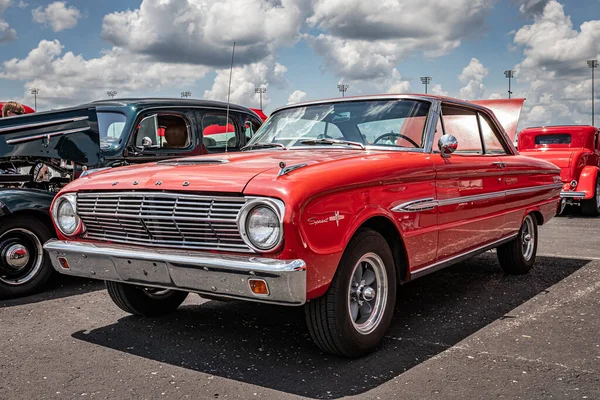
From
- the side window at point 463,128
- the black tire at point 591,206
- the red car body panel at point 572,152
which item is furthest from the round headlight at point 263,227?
the black tire at point 591,206

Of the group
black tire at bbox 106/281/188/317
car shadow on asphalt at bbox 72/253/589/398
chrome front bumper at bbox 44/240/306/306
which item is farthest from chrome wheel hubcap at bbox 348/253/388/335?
black tire at bbox 106/281/188/317

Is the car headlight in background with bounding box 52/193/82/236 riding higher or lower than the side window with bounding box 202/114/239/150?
lower

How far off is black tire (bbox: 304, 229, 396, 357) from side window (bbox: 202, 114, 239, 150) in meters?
3.97

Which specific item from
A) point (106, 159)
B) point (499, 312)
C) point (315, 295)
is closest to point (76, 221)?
point (315, 295)

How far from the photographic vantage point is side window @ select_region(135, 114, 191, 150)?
22.6ft

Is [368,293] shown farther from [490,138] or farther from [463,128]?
[490,138]

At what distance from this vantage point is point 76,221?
3998 millimetres

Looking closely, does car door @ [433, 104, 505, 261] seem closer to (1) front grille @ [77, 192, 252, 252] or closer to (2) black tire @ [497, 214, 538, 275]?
(2) black tire @ [497, 214, 538, 275]

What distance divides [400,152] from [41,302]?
324 cm

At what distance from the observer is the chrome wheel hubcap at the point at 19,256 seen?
5.30 meters

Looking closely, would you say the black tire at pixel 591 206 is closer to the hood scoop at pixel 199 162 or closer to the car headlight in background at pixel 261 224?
the hood scoop at pixel 199 162

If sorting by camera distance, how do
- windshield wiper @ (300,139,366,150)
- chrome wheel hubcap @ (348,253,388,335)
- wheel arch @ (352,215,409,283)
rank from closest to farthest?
1. chrome wheel hubcap @ (348,253,388,335)
2. wheel arch @ (352,215,409,283)
3. windshield wiper @ (300,139,366,150)

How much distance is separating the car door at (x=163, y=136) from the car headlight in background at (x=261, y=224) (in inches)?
152

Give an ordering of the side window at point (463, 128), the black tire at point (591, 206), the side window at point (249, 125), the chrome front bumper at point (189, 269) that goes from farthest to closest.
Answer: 1. the black tire at point (591, 206)
2. the side window at point (249, 125)
3. the side window at point (463, 128)
4. the chrome front bumper at point (189, 269)
